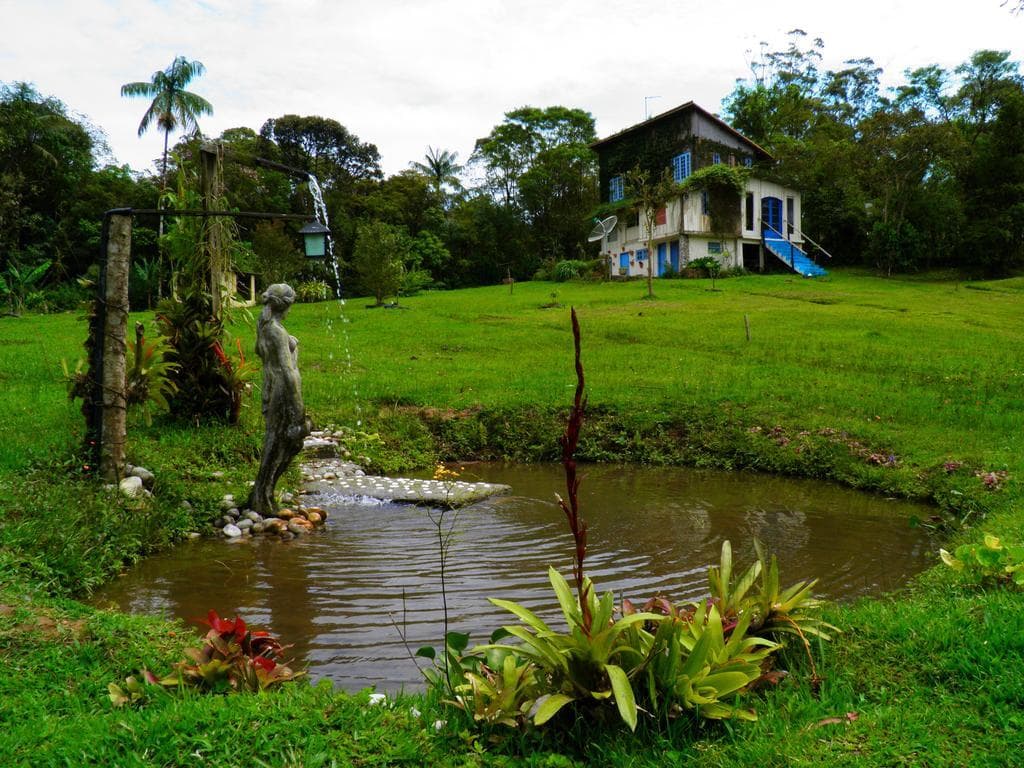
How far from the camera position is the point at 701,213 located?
41.0m

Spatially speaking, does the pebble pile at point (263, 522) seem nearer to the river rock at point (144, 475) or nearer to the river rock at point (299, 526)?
the river rock at point (299, 526)

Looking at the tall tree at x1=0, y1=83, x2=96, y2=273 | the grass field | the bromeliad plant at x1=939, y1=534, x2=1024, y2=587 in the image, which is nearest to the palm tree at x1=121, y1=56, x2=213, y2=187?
the tall tree at x1=0, y1=83, x2=96, y2=273

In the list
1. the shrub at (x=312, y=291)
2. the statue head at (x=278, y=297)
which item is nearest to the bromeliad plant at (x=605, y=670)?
the statue head at (x=278, y=297)

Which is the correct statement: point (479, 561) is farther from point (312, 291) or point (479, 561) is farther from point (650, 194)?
point (650, 194)

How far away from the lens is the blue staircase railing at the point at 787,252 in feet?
134

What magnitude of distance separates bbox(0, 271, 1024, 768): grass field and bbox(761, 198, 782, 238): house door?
14.6 m

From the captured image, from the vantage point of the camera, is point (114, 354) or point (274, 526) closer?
point (114, 354)

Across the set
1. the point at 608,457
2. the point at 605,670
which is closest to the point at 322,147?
the point at 608,457

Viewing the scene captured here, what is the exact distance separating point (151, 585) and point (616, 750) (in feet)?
15.0

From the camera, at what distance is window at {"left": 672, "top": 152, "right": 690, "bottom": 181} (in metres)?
42.1

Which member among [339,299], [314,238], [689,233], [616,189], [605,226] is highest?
[616,189]

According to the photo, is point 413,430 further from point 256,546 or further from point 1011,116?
point 1011,116

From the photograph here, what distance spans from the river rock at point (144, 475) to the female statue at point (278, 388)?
1.16 meters

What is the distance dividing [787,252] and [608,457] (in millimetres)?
34192
